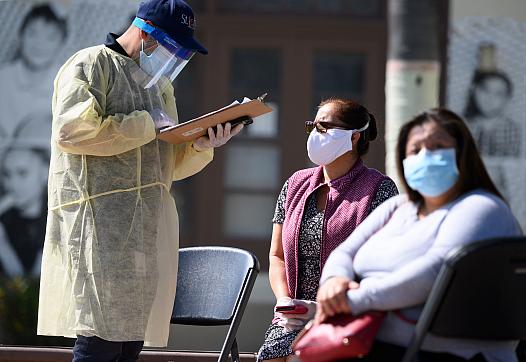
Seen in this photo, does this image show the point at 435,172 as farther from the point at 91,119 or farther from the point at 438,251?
the point at 91,119

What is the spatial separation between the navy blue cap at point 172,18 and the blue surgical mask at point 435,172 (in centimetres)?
128

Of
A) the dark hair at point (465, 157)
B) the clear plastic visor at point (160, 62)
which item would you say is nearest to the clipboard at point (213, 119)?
the clear plastic visor at point (160, 62)

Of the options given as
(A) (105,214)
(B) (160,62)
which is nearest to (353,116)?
(B) (160,62)

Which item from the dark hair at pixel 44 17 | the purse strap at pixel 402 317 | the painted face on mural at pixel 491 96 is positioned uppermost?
the dark hair at pixel 44 17

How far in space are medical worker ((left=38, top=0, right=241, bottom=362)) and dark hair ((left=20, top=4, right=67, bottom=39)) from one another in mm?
5439

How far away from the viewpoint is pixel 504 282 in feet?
11.1

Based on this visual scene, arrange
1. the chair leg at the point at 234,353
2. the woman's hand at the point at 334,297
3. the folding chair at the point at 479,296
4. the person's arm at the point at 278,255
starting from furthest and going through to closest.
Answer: the chair leg at the point at 234,353 < the person's arm at the point at 278,255 < the woman's hand at the point at 334,297 < the folding chair at the point at 479,296

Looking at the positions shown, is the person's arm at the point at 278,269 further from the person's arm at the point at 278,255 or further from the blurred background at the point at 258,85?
the blurred background at the point at 258,85

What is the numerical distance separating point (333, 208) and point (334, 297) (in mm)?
1058

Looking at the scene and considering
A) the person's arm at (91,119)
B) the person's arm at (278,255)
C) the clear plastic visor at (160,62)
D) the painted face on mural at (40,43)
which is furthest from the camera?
the painted face on mural at (40,43)

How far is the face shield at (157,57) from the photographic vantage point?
4.42 meters

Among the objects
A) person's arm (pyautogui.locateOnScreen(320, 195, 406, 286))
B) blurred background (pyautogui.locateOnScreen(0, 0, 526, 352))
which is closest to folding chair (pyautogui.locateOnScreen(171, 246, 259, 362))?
person's arm (pyautogui.locateOnScreen(320, 195, 406, 286))

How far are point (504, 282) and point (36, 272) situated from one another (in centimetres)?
697

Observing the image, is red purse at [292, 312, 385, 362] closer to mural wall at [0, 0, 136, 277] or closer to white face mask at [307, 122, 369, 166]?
white face mask at [307, 122, 369, 166]
